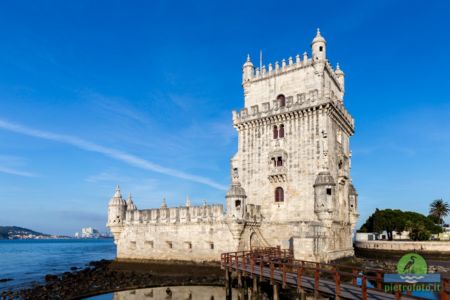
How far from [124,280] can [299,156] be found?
19.3 meters

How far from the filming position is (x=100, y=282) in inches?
1211

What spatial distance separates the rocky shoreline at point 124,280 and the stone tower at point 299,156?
7.55 m

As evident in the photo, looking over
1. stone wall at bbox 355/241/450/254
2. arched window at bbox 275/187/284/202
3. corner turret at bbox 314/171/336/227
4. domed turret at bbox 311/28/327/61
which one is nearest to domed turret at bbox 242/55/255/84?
domed turret at bbox 311/28/327/61

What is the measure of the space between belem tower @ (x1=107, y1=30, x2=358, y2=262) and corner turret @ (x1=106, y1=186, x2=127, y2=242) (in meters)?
1.71

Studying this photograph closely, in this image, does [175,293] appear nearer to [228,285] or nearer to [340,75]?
[228,285]

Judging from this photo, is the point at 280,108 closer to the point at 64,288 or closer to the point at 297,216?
the point at 297,216

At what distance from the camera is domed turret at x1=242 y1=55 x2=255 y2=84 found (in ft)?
131

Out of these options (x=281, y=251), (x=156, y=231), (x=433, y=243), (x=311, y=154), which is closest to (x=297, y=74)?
(x=311, y=154)

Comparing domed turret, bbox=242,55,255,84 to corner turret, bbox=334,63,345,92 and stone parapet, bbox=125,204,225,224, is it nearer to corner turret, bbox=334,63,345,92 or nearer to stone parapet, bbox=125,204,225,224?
corner turret, bbox=334,63,345,92

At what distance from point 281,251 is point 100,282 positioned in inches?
627

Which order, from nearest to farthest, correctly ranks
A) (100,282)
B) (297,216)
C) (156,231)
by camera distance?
1. (100,282)
2. (297,216)
3. (156,231)

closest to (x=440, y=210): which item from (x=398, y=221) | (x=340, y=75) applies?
(x=398, y=221)

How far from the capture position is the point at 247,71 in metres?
40.0

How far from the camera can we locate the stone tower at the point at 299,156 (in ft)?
104
